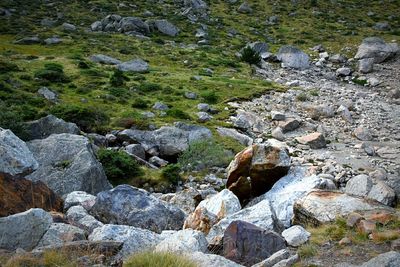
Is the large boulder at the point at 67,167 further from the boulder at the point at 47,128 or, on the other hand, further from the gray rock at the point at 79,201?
the boulder at the point at 47,128

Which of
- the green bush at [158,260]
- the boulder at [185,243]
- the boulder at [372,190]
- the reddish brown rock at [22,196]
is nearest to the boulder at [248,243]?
the boulder at [185,243]

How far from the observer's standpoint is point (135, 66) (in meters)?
45.8

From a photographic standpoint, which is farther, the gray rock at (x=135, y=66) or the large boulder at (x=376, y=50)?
the large boulder at (x=376, y=50)

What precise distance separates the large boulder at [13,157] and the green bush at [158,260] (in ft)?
19.8

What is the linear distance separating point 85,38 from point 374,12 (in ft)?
174

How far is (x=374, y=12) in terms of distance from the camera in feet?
263

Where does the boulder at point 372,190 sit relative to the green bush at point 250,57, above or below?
above

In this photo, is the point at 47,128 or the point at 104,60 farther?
the point at 104,60

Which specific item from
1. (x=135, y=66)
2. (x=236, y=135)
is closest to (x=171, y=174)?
(x=236, y=135)

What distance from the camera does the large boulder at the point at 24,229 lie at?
9.46m

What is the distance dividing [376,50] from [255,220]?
5045cm

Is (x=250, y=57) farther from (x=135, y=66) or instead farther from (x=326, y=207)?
(x=326, y=207)

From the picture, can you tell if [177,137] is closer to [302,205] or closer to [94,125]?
[94,125]

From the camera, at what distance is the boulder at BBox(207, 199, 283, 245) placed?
11.4 metres
